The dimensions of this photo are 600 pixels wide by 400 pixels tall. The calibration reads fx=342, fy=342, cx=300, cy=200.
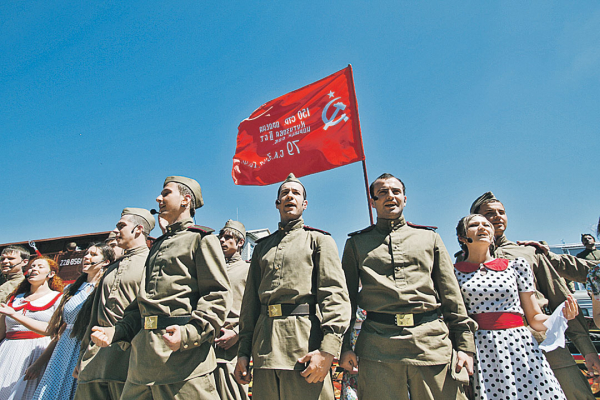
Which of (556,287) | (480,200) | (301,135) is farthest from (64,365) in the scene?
(301,135)

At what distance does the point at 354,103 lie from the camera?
256 inches

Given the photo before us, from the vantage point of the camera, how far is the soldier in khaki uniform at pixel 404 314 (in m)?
2.05

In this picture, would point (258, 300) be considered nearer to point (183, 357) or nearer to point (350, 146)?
point (183, 357)

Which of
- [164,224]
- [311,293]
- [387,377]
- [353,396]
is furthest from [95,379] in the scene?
[353,396]

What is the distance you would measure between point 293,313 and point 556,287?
246cm

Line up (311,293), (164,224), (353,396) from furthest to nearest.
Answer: (353,396) → (164,224) → (311,293)

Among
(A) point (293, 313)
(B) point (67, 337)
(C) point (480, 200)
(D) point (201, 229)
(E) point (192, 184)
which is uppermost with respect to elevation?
(E) point (192, 184)

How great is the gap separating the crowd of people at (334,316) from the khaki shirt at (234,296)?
36mm

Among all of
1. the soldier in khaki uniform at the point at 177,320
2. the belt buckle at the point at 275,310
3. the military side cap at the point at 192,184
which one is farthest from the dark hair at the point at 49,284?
the belt buckle at the point at 275,310

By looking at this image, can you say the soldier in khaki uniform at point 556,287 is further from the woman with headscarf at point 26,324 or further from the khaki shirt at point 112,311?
the woman with headscarf at point 26,324

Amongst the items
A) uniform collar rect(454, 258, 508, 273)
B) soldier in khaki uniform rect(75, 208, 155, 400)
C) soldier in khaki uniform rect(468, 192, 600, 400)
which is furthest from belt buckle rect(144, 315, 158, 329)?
soldier in khaki uniform rect(468, 192, 600, 400)

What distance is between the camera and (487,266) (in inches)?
106

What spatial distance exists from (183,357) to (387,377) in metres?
1.31

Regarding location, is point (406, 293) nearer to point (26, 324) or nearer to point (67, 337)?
point (67, 337)
